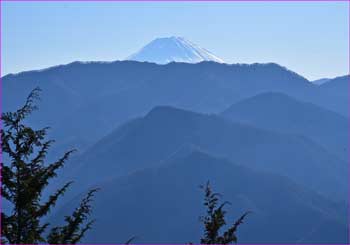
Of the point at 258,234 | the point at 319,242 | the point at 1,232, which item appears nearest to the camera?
the point at 1,232

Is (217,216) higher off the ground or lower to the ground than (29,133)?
lower

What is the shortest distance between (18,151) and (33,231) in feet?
7.45

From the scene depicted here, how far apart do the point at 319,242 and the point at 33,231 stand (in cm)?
16496

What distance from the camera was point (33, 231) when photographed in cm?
1680

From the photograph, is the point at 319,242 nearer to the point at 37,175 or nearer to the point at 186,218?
the point at 186,218

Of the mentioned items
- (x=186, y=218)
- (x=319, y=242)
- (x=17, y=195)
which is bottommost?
(x=17, y=195)

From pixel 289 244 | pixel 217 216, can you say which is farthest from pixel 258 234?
pixel 217 216

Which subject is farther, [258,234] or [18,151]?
[258,234]

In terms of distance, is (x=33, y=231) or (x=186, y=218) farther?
(x=186, y=218)

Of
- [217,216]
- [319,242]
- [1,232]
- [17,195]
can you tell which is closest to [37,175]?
[17,195]

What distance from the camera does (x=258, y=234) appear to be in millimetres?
189625

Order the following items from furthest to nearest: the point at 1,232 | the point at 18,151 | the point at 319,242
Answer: the point at 319,242, the point at 18,151, the point at 1,232

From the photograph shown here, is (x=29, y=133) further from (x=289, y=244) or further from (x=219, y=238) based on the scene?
(x=289, y=244)

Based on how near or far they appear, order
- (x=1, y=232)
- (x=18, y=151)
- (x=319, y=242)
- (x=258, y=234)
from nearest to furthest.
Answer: (x=1, y=232)
(x=18, y=151)
(x=319, y=242)
(x=258, y=234)
